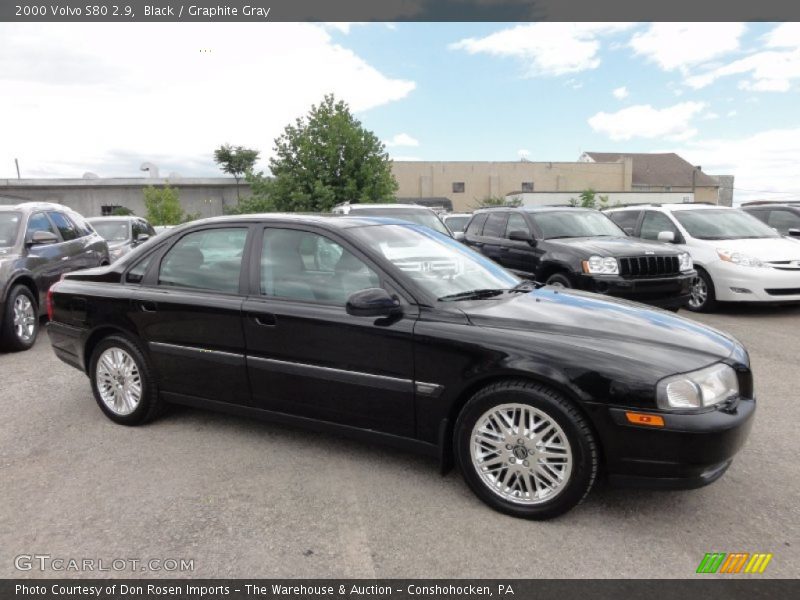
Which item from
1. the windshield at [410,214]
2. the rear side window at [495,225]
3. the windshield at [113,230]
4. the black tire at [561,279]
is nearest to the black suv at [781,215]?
the rear side window at [495,225]

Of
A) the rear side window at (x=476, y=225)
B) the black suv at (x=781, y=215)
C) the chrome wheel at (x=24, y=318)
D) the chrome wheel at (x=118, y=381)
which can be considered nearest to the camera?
the chrome wheel at (x=118, y=381)

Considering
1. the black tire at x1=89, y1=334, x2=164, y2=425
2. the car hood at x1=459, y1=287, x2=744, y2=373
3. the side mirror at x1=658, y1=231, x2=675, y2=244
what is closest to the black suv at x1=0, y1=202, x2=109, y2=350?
the black tire at x1=89, y1=334, x2=164, y2=425

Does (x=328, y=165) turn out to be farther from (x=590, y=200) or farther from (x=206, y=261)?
(x=590, y=200)

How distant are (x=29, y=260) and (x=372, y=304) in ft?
20.0

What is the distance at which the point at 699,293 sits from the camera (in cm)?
894

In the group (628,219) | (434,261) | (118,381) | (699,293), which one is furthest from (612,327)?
(628,219)

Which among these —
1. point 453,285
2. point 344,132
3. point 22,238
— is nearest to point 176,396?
point 453,285

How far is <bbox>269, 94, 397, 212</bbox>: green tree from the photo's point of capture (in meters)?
24.3

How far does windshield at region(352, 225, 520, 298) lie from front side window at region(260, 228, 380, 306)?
173 mm

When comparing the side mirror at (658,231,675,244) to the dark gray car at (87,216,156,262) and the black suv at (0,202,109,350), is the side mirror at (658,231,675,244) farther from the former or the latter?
the dark gray car at (87,216,156,262)

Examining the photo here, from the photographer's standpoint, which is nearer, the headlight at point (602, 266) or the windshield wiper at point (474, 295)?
the windshield wiper at point (474, 295)

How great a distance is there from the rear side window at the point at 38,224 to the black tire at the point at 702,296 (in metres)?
9.30

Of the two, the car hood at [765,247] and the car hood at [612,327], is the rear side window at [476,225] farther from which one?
the car hood at [612,327]

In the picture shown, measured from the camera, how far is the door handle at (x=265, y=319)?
143 inches
